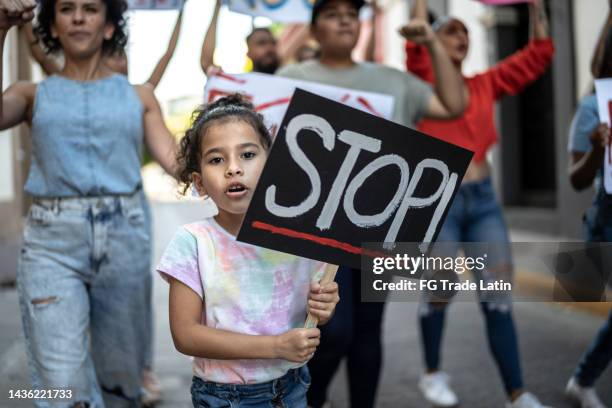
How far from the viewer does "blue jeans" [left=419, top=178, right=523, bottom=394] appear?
12.1 feet

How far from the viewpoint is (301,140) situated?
1.85 metres

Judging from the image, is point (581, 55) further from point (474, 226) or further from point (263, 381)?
point (263, 381)

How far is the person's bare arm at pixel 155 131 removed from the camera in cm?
278

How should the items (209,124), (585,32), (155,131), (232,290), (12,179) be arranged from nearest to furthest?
(232,290) → (209,124) → (155,131) → (585,32) → (12,179)

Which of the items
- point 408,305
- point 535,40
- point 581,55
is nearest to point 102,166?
point 535,40

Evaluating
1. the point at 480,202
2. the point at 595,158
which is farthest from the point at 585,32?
the point at 595,158

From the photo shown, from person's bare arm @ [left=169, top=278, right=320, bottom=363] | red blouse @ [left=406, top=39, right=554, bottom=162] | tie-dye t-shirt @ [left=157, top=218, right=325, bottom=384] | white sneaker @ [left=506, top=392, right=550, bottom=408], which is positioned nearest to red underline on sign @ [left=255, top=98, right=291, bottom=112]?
red blouse @ [left=406, top=39, right=554, bottom=162]

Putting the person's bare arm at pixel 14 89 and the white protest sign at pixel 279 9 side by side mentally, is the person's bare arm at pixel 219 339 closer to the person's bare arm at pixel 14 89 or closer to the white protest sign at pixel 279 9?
the person's bare arm at pixel 14 89

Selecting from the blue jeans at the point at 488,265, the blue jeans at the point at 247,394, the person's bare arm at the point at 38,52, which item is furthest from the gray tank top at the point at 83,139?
the blue jeans at the point at 488,265

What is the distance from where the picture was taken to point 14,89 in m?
2.62

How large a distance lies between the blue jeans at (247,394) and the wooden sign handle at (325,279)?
0.24 metres

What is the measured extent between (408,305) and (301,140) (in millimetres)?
5520

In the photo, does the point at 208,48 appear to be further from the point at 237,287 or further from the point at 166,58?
the point at 237,287

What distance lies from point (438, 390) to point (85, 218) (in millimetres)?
2242
